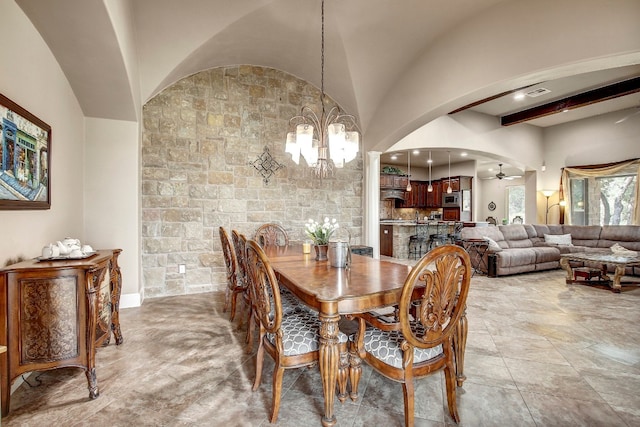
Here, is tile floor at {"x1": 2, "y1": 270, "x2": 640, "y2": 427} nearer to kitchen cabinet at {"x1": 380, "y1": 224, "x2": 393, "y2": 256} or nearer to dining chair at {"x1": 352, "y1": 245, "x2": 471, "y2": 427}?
dining chair at {"x1": 352, "y1": 245, "x2": 471, "y2": 427}

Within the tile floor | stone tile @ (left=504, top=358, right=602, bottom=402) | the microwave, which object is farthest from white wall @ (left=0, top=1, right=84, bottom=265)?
the microwave

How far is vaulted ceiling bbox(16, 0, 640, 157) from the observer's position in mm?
2332

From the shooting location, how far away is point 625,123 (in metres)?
6.84

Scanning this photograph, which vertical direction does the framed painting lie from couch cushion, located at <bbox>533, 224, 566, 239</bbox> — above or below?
above

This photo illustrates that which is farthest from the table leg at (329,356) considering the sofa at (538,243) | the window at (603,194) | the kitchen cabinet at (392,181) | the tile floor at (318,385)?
the window at (603,194)

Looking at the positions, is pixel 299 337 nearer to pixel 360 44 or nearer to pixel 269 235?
pixel 269 235

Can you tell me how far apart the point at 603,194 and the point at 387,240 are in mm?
5499

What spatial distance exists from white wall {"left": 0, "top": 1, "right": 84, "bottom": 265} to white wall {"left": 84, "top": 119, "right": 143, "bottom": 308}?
4.1 inches

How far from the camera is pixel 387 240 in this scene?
7.98 metres

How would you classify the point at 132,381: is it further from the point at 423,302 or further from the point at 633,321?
the point at 633,321

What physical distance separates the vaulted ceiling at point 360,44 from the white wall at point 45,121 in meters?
0.12

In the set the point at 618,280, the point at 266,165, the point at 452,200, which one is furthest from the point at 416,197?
the point at 266,165

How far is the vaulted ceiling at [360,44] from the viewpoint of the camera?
7.65ft

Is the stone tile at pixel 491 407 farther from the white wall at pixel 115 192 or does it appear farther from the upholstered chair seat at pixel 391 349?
the white wall at pixel 115 192
